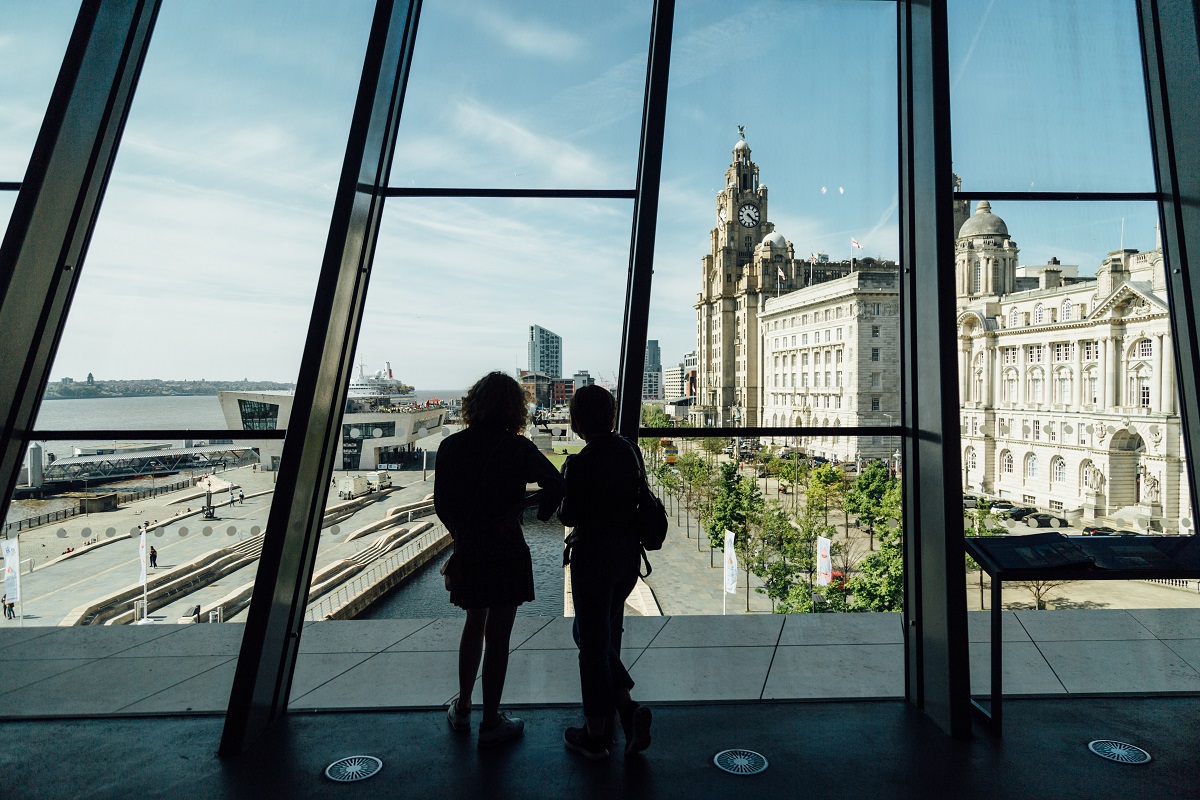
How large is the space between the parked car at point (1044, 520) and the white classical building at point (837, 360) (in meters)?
0.74

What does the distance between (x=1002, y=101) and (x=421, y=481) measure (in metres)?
3.30

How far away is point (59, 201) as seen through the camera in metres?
2.87

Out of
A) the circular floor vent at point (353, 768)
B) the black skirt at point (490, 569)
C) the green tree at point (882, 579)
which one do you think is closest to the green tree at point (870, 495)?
the green tree at point (882, 579)

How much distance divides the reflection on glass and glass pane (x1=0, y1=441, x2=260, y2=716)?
0.38 m

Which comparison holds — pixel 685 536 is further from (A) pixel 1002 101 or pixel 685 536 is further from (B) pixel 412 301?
(A) pixel 1002 101

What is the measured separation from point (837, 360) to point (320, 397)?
2327mm

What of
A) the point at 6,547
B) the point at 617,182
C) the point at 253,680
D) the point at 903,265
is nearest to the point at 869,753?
the point at 903,265

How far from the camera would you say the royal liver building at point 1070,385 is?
10.5 ft

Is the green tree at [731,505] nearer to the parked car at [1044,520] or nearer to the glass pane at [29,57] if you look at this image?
the parked car at [1044,520]

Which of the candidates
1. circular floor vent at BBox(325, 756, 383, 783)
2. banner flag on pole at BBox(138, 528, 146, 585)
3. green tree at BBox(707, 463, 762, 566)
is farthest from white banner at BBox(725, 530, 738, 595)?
banner flag on pole at BBox(138, 528, 146, 585)

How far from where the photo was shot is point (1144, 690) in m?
3.00

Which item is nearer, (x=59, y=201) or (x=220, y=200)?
(x=59, y=201)

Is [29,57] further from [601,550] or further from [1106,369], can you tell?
[1106,369]

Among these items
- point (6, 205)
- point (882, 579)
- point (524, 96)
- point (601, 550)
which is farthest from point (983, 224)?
point (6, 205)
